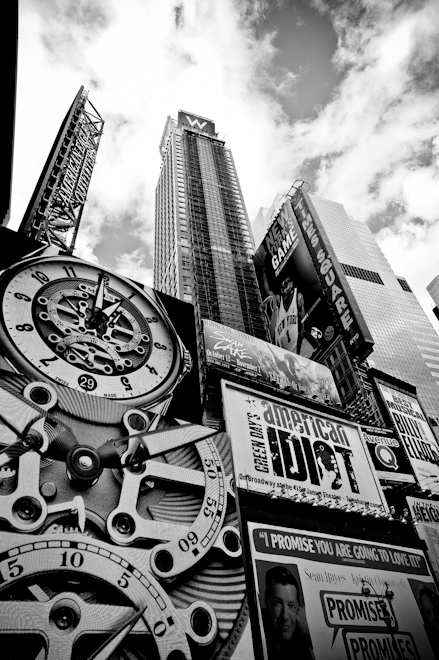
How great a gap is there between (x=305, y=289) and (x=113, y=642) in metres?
26.3

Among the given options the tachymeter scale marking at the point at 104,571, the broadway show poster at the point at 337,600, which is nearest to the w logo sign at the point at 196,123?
the broadway show poster at the point at 337,600

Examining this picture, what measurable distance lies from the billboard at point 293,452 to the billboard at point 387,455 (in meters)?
4.14

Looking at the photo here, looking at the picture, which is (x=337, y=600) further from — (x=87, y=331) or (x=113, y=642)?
(x=87, y=331)

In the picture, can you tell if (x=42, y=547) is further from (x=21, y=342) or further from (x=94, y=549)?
(x=21, y=342)

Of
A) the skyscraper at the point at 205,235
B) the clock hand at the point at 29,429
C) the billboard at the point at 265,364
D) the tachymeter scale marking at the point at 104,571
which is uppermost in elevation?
the skyscraper at the point at 205,235

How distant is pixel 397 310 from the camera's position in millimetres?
103750

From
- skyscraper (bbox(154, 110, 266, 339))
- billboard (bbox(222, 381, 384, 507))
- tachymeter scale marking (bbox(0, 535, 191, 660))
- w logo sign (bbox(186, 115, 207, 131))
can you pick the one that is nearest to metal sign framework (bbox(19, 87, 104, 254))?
billboard (bbox(222, 381, 384, 507))

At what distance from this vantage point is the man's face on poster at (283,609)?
34.7 feet

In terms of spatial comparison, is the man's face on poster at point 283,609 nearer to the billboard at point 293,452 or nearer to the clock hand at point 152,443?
the billboard at point 293,452

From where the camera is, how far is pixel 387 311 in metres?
101

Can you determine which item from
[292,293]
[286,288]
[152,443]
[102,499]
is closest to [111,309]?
[152,443]

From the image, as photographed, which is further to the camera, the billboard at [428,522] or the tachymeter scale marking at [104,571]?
the billboard at [428,522]

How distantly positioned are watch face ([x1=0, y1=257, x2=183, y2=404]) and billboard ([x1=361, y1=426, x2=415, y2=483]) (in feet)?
48.3

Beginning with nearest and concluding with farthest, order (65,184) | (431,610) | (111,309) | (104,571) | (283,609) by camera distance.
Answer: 1. (104,571)
2. (283,609)
3. (111,309)
4. (431,610)
5. (65,184)
